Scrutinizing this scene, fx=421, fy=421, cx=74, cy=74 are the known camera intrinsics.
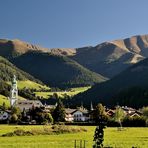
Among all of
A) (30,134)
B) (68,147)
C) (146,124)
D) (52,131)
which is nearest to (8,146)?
(68,147)

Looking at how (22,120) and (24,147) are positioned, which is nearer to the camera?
(24,147)

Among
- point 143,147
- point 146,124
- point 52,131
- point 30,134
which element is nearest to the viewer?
point 143,147

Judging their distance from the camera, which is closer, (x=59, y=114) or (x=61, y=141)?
(x=61, y=141)

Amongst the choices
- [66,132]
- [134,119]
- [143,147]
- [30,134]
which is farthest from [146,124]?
[143,147]

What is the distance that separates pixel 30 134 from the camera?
89250 millimetres

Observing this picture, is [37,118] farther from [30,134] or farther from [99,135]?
[99,135]

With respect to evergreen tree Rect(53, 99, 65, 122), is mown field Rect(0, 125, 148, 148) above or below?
below

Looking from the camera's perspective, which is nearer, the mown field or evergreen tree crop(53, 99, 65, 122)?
the mown field

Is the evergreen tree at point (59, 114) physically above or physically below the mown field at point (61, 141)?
above

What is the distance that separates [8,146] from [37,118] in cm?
12062

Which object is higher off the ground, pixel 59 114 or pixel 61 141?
pixel 59 114

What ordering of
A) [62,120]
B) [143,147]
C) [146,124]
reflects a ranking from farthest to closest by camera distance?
[62,120] < [146,124] < [143,147]

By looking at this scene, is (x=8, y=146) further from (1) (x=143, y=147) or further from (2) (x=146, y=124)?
(2) (x=146, y=124)

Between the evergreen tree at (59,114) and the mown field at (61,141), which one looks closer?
the mown field at (61,141)
